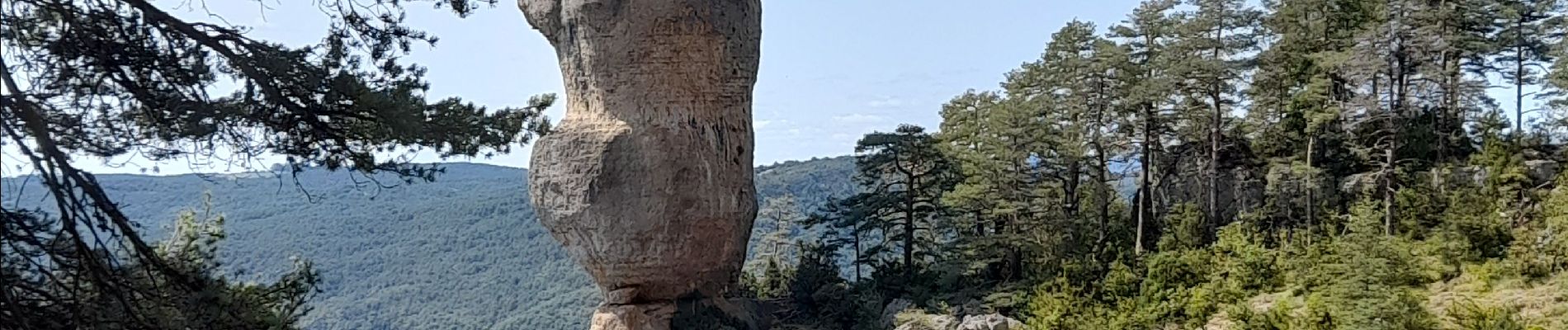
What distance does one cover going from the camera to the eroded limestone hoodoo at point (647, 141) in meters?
10.5

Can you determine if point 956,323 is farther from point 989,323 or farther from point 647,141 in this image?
point 647,141

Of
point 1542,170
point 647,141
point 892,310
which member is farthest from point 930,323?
point 1542,170

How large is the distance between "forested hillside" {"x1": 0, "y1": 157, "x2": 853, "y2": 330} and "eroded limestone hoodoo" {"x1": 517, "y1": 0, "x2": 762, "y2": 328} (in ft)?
53.5

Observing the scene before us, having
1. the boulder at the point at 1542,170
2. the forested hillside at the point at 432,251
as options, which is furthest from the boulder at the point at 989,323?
the forested hillside at the point at 432,251

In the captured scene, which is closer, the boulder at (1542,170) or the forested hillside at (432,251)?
the boulder at (1542,170)

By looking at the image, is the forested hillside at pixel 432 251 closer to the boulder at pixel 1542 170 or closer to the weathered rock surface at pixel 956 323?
the weathered rock surface at pixel 956 323

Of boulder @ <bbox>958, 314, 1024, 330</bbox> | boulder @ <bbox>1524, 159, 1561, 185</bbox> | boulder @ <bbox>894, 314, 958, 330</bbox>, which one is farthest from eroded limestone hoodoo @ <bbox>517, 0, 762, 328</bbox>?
boulder @ <bbox>1524, 159, 1561, 185</bbox>

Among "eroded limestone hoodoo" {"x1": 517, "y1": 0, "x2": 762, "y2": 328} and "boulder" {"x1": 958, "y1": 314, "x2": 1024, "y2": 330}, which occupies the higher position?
"eroded limestone hoodoo" {"x1": 517, "y1": 0, "x2": 762, "y2": 328}

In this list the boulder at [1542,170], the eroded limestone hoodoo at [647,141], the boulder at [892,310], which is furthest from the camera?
the boulder at [892,310]

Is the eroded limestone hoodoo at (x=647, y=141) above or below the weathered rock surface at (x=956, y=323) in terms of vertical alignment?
above

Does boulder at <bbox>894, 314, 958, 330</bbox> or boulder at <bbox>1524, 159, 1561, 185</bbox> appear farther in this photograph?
boulder at <bbox>1524, 159, 1561, 185</bbox>

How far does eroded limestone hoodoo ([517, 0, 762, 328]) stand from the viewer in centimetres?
1052

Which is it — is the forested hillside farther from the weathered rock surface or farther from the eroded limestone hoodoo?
the eroded limestone hoodoo

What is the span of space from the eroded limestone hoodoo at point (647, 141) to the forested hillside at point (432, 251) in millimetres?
16300
